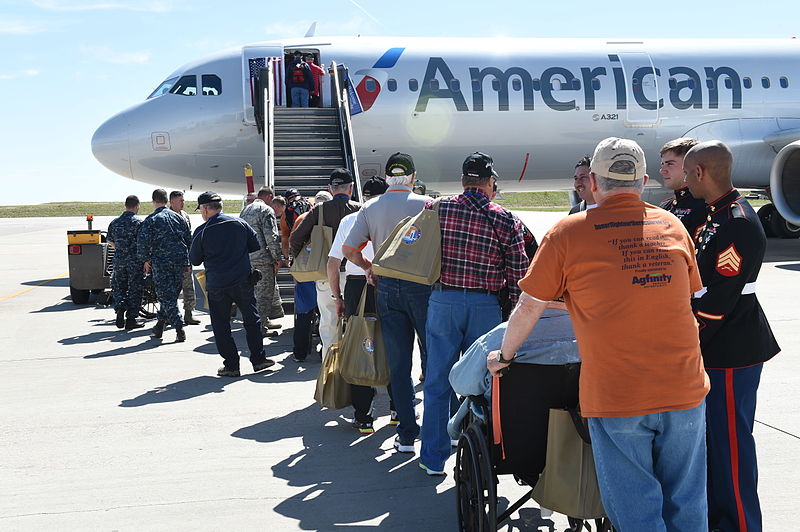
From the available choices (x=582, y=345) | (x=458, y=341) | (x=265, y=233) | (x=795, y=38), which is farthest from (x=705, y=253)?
(x=795, y=38)

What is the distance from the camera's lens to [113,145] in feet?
44.7

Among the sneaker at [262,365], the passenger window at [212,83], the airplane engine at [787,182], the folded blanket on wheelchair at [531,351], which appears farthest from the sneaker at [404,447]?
the airplane engine at [787,182]

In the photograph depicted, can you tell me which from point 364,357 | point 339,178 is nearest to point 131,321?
point 339,178

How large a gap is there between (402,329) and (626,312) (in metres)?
2.27

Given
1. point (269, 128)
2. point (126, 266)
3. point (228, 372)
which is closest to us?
point (228, 372)

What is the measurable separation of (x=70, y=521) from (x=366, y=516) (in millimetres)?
1492

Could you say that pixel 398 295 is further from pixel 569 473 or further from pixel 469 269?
pixel 569 473

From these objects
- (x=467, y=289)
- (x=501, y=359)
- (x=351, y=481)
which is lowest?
(x=351, y=481)

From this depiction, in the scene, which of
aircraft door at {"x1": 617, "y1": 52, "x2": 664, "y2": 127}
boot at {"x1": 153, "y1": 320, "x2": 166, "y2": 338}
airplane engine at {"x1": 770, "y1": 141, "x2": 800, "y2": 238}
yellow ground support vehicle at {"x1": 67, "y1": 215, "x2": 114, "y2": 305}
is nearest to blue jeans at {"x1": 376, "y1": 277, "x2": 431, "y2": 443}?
boot at {"x1": 153, "y1": 320, "x2": 166, "y2": 338}

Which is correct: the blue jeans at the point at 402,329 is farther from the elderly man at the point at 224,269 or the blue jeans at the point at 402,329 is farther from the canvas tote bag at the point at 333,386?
the elderly man at the point at 224,269

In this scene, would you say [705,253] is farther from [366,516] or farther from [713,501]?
[366,516]

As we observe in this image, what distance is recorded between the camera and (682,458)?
2586 millimetres

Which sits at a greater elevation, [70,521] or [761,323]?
[761,323]

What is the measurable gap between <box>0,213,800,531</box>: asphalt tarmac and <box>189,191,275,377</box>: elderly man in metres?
0.37
